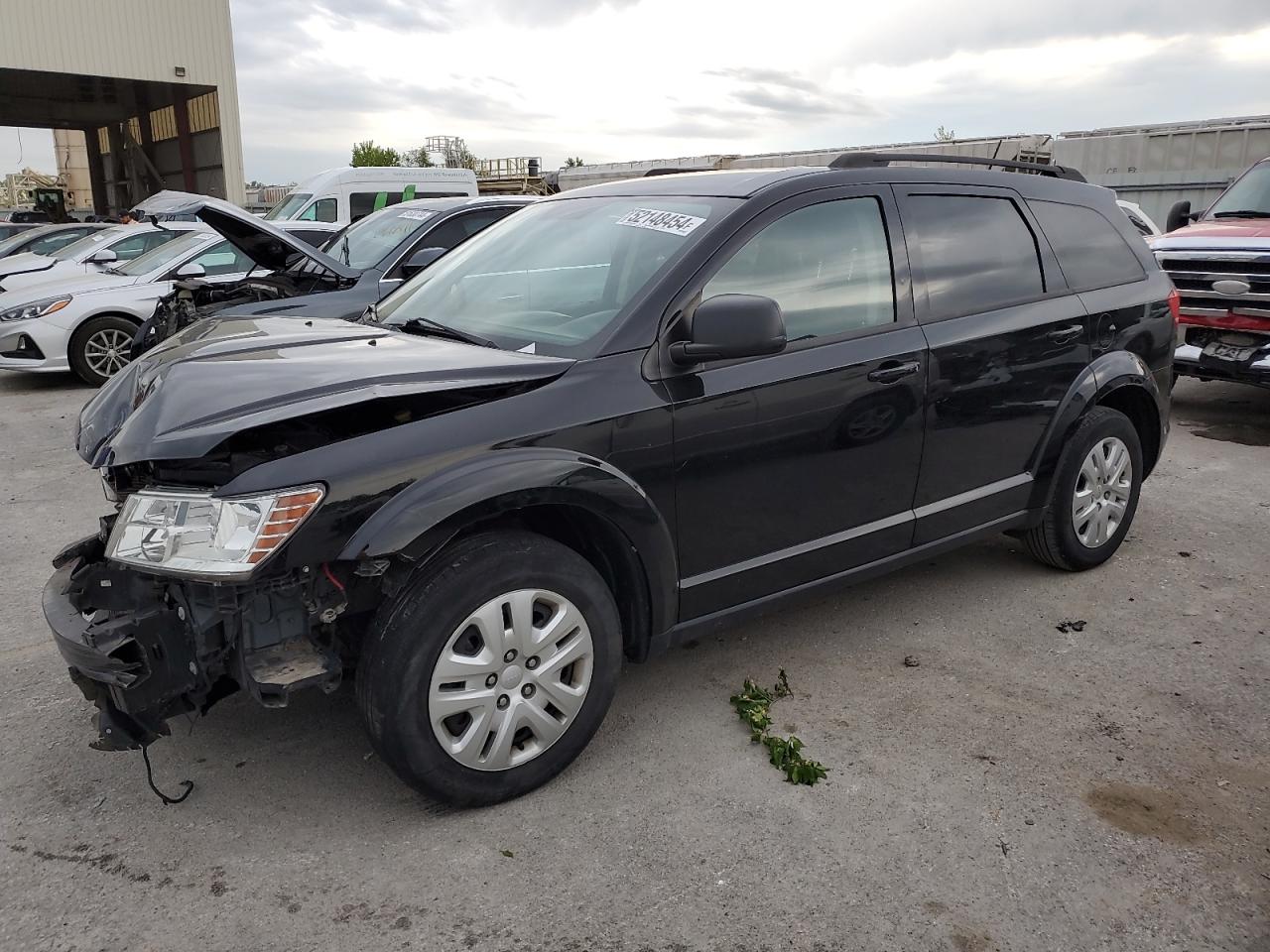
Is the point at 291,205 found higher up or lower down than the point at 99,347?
higher up

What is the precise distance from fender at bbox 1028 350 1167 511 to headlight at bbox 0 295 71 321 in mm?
9157

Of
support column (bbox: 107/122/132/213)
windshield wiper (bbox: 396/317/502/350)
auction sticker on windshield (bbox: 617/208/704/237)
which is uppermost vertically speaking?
support column (bbox: 107/122/132/213)

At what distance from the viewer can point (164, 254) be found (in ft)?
33.8

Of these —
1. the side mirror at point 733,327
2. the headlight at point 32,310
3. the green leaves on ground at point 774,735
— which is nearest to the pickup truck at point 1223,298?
the green leaves on ground at point 774,735

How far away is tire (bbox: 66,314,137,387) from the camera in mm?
9609

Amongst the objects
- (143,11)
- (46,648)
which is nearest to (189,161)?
(143,11)

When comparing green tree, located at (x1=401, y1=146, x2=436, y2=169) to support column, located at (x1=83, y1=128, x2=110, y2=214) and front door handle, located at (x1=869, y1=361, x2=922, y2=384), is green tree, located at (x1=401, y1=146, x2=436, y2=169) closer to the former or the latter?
support column, located at (x1=83, y1=128, x2=110, y2=214)

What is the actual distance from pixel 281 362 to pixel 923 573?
3132 mm

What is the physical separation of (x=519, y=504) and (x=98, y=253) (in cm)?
1084

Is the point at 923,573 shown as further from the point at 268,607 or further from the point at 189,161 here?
the point at 189,161

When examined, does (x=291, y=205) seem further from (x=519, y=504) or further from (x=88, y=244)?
(x=519, y=504)

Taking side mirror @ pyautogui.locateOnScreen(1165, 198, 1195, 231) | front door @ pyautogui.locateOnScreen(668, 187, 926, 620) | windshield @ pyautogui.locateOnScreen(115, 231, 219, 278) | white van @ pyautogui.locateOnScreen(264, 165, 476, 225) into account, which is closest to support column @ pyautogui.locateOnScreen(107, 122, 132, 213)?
white van @ pyautogui.locateOnScreen(264, 165, 476, 225)

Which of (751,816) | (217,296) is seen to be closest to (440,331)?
(751,816)

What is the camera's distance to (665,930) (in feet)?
7.70
